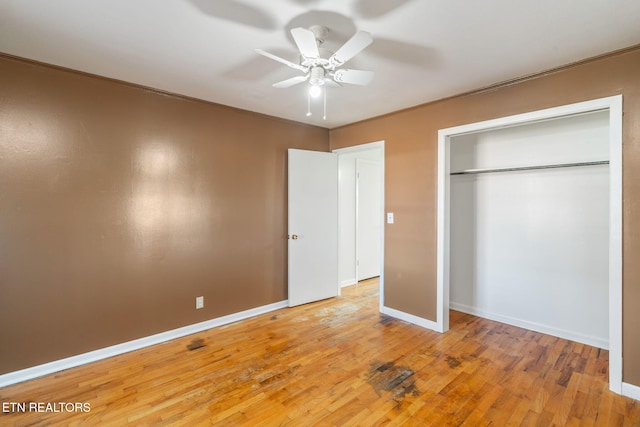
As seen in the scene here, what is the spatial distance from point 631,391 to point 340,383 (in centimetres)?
211

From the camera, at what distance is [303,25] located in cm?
193

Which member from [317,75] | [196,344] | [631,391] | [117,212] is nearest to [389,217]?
[317,75]

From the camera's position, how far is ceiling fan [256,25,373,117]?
1.72 meters

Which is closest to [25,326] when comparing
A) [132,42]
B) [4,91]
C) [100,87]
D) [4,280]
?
[4,280]

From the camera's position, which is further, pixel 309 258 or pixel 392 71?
pixel 309 258

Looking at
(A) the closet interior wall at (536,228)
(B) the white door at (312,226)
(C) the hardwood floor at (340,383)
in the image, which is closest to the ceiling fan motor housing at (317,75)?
(B) the white door at (312,226)

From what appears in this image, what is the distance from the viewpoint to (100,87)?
271cm

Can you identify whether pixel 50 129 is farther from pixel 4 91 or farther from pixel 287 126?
pixel 287 126

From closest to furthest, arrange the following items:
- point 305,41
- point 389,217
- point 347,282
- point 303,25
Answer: point 305,41
point 303,25
point 389,217
point 347,282

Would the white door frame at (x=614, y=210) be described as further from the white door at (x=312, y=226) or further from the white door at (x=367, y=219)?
the white door at (x=367, y=219)

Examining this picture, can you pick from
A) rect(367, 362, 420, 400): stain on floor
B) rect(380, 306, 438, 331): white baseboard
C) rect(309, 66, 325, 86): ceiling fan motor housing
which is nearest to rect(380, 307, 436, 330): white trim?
rect(380, 306, 438, 331): white baseboard

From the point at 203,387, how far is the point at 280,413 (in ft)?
2.27

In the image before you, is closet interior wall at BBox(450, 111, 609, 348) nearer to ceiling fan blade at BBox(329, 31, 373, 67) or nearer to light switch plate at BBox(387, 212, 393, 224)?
light switch plate at BBox(387, 212, 393, 224)

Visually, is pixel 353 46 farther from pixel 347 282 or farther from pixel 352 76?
pixel 347 282
